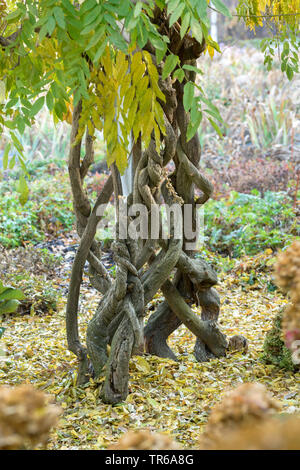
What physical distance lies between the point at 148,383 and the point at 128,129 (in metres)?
1.10

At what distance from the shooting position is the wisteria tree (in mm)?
1676

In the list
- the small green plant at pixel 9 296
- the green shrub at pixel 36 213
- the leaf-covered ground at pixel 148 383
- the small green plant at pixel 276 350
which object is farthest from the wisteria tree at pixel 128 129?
the green shrub at pixel 36 213

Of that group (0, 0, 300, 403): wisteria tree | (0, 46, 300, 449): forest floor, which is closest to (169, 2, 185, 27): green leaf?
(0, 0, 300, 403): wisteria tree

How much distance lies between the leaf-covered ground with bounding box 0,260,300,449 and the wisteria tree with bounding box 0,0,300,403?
0.39 feet

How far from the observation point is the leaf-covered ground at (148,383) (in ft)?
6.38

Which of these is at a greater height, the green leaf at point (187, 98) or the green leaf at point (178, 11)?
the green leaf at point (178, 11)

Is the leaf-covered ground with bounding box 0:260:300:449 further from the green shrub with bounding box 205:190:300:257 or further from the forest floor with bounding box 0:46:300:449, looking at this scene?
the green shrub with bounding box 205:190:300:257

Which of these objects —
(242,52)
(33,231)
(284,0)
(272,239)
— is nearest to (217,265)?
(272,239)

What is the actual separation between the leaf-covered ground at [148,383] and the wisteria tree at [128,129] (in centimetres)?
12

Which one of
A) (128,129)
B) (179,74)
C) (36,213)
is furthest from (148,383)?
(36,213)

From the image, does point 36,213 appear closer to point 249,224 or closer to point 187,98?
point 249,224

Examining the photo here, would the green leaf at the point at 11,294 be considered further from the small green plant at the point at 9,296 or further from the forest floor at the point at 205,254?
the forest floor at the point at 205,254

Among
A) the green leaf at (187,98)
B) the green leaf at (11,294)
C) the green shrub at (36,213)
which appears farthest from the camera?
the green shrub at (36,213)

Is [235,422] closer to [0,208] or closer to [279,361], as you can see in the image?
[279,361]
